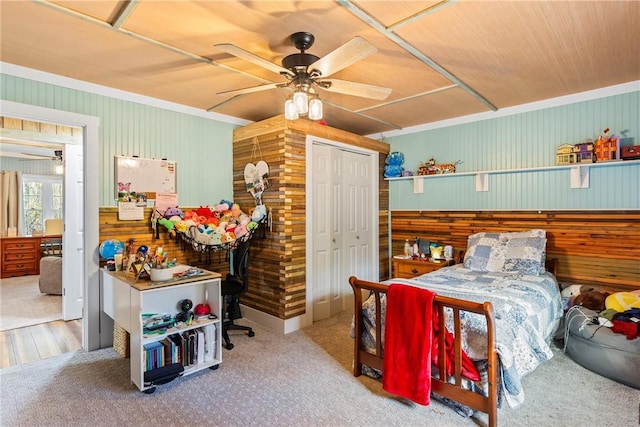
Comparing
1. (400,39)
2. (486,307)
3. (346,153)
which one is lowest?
(486,307)

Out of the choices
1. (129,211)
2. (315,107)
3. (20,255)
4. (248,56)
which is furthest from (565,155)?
(20,255)

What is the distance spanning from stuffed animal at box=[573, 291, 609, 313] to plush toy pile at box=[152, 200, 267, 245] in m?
3.15

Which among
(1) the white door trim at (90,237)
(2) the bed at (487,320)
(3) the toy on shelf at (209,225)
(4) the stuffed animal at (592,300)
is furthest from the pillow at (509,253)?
(1) the white door trim at (90,237)

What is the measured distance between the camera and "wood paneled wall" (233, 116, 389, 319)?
11.6ft

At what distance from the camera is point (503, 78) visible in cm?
294

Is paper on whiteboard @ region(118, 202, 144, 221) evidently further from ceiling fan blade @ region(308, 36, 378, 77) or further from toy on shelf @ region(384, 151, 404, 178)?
toy on shelf @ region(384, 151, 404, 178)

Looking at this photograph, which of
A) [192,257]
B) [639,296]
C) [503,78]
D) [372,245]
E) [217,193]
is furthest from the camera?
[372,245]

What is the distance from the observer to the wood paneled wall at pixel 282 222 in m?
3.53

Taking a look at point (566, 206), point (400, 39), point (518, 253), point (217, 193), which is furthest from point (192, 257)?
point (566, 206)

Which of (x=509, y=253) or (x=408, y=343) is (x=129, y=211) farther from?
(x=509, y=253)

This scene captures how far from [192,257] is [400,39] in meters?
3.00

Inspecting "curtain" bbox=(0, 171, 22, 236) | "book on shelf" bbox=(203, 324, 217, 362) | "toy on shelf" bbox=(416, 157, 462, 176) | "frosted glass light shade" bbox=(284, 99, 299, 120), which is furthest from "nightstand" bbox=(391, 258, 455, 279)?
"curtain" bbox=(0, 171, 22, 236)

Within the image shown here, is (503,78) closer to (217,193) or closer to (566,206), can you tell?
(566,206)

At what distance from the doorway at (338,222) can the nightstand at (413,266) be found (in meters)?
0.46
